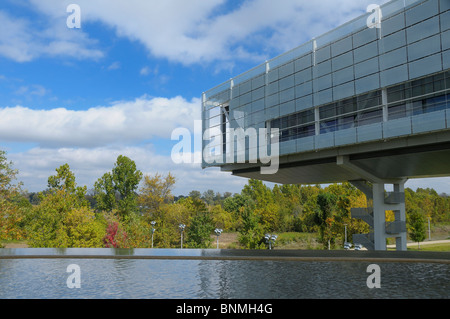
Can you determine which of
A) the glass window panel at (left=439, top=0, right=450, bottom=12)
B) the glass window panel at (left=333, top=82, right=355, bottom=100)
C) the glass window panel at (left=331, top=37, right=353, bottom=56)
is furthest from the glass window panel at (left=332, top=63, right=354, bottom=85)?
the glass window panel at (left=439, top=0, right=450, bottom=12)

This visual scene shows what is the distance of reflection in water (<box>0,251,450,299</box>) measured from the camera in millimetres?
10344

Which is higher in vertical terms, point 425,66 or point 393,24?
point 393,24

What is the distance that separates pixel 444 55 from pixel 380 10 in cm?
590

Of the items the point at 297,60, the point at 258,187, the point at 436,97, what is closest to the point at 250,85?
the point at 297,60

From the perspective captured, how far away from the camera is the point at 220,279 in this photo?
41.9ft

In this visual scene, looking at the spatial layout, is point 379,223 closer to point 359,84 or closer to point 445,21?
point 359,84

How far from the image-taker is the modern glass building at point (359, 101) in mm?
23328

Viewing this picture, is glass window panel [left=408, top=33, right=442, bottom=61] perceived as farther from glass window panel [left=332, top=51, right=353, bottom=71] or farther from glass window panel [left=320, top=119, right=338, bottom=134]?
glass window panel [left=320, top=119, right=338, bottom=134]

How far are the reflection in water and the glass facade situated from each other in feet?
38.2

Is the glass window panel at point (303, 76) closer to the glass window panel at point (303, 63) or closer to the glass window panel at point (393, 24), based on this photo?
the glass window panel at point (303, 63)

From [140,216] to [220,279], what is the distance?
1994 inches

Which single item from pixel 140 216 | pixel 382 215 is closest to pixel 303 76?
pixel 382 215
